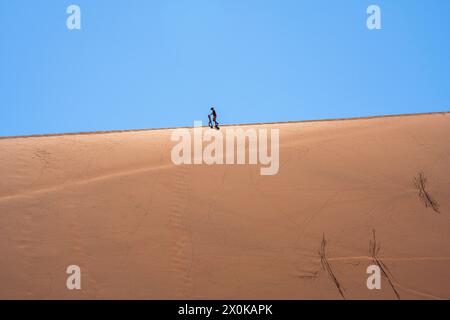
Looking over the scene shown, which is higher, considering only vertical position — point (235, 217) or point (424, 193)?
point (424, 193)

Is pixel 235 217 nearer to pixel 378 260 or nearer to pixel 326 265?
pixel 326 265

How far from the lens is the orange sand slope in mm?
6098

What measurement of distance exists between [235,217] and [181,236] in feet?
3.67

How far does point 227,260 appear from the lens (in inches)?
253

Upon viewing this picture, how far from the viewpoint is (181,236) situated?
6.85 meters

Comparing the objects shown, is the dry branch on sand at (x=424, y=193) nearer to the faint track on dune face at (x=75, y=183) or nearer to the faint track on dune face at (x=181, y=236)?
the faint track on dune face at (x=181, y=236)

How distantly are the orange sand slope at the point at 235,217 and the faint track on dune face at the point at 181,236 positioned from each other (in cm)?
2

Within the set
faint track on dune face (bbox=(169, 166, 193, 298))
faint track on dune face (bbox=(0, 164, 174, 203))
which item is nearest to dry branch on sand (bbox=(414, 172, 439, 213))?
faint track on dune face (bbox=(169, 166, 193, 298))

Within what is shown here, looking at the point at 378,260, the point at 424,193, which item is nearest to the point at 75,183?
the point at 378,260

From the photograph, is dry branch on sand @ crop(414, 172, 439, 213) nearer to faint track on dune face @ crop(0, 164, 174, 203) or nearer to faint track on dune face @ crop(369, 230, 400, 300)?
faint track on dune face @ crop(369, 230, 400, 300)

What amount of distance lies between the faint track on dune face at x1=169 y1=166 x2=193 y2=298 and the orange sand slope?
19 mm

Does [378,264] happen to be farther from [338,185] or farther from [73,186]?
[73,186]

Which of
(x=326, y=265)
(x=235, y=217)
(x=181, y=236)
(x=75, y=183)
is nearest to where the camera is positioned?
(x=326, y=265)
